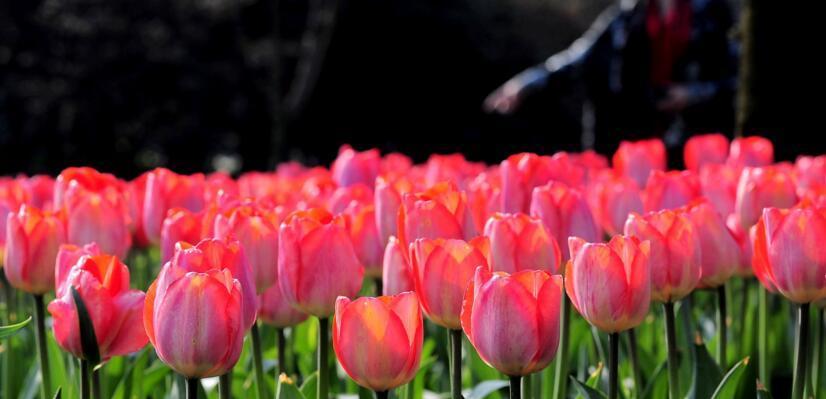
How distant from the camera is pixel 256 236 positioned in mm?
1841

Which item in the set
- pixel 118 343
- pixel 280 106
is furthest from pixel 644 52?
pixel 280 106

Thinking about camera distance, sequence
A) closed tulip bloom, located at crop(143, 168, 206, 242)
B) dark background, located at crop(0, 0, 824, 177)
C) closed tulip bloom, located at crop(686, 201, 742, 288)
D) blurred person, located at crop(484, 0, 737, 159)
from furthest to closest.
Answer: dark background, located at crop(0, 0, 824, 177) < blurred person, located at crop(484, 0, 737, 159) < closed tulip bloom, located at crop(143, 168, 206, 242) < closed tulip bloom, located at crop(686, 201, 742, 288)

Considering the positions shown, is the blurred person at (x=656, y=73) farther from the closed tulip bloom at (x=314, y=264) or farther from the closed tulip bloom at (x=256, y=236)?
the closed tulip bloom at (x=314, y=264)

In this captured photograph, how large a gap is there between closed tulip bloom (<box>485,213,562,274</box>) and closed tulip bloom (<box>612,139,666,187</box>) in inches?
62.6

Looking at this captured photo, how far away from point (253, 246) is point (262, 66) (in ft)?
50.9

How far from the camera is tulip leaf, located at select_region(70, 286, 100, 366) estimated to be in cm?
148

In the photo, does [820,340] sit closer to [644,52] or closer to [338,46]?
[644,52]

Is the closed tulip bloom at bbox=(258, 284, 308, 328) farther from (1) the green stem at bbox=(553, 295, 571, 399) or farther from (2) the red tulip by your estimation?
(2) the red tulip

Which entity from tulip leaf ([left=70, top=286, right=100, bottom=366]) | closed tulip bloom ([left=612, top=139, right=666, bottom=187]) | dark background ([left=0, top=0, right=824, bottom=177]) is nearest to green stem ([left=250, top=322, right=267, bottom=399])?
tulip leaf ([left=70, top=286, right=100, bottom=366])

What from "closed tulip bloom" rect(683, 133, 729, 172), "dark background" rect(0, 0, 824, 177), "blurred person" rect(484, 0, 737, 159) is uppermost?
"dark background" rect(0, 0, 824, 177)

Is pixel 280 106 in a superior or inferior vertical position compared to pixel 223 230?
superior

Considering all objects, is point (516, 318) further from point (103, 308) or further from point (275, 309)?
point (275, 309)

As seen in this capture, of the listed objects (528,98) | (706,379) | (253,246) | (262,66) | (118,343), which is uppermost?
(262,66)

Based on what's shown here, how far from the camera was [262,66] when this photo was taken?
56.0 ft
